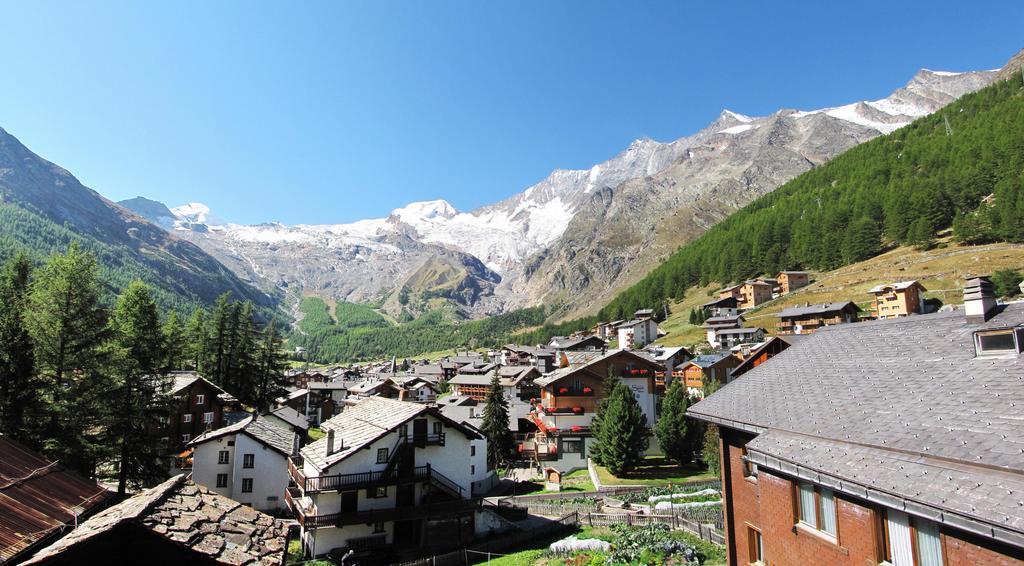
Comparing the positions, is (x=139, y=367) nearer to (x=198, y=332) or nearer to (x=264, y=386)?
(x=264, y=386)

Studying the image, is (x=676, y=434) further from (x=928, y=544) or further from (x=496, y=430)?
(x=928, y=544)

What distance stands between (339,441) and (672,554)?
2444cm

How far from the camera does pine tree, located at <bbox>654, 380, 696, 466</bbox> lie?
176 feet

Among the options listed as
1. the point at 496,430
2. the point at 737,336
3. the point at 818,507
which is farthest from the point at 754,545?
the point at 737,336

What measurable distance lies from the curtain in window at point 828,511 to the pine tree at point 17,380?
42.1 metres

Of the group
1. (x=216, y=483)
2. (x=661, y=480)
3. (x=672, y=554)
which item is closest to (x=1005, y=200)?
(x=661, y=480)

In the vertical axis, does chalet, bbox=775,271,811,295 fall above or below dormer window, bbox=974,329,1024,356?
above

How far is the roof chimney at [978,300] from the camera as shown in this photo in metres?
12.2

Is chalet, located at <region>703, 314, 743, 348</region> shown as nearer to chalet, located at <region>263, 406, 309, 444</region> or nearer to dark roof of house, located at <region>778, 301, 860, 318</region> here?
dark roof of house, located at <region>778, 301, 860, 318</region>

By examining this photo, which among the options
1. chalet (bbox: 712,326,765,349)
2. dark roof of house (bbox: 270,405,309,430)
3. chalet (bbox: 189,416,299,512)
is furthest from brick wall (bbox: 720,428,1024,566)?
chalet (bbox: 712,326,765,349)

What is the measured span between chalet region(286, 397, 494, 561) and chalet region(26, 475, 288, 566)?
616 inches

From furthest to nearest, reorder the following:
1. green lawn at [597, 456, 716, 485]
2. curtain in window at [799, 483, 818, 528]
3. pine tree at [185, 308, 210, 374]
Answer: pine tree at [185, 308, 210, 374] < green lawn at [597, 456, 716, 485] < curtain in window at [799, 483, 818, 528]

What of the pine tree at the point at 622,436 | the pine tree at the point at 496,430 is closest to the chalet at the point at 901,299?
the pine tree at the point at 622,436

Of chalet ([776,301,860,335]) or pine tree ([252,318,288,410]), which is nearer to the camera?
pine tree ([252,318,288,410])
